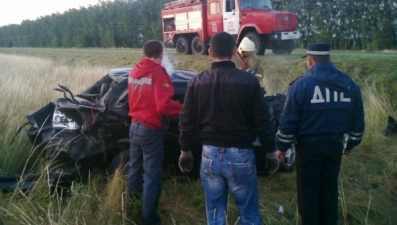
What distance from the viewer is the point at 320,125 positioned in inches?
145

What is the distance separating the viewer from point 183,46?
22703mm

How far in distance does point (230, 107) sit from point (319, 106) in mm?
806

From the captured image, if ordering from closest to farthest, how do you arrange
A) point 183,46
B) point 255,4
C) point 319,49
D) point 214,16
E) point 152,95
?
point 319,49
point 152,95
point 255,4
point 214,16
point 183,46

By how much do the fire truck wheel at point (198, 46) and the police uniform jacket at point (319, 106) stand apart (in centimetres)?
1709

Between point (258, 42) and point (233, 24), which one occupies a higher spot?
point (233, 24)

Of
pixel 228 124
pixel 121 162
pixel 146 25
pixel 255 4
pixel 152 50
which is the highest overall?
pixel 255 4

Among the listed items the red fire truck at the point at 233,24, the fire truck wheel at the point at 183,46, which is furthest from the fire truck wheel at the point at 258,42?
the fire truck wheel at the point at 183,46

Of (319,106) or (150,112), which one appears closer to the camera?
(319,106)

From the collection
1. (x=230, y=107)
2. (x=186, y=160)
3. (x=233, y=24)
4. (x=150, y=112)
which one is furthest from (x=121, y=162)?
(x=233, y=24)

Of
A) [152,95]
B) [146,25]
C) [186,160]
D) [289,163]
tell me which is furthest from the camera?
[146,25]

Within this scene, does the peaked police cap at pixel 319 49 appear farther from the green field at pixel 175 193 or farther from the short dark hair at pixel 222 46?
the green field at pixel 175 193

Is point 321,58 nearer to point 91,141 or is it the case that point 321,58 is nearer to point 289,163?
point 289,163

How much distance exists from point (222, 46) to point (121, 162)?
2.28 meters

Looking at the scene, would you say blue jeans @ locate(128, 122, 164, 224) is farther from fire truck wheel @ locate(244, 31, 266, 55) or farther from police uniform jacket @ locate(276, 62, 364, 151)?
fire truck wheel @ locate(244, 31, 266, 55)
